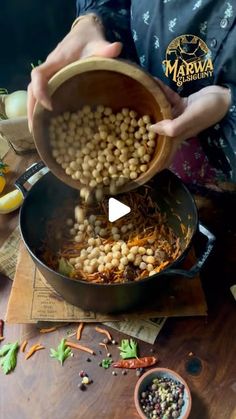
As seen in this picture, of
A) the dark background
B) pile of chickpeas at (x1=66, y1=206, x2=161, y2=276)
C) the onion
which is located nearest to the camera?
pile of chickpeas at (x1=66, y1=206, x2=161, y2=276)

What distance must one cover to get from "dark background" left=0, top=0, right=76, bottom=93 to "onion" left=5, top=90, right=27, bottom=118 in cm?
44

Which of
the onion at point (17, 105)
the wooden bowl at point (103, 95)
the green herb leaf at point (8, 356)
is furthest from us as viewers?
the onion at point (17, 105)

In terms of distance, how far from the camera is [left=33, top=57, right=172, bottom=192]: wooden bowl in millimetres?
808

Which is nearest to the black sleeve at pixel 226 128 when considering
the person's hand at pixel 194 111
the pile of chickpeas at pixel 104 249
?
the person's hand at pixel 194 111

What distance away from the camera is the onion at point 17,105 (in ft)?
4.33

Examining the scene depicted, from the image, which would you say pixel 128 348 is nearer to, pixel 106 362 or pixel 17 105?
pixel 106 362

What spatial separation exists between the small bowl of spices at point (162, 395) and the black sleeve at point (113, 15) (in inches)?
27.1

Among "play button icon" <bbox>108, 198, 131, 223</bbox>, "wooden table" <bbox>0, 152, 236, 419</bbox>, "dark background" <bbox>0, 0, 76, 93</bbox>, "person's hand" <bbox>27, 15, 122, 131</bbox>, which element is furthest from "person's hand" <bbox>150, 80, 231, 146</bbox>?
"dark background" <bbox>0, 0, 76, 93</bbox>

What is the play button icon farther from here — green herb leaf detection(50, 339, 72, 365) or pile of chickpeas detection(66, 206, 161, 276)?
green herb leaf detection(50, 339, 72, 365)

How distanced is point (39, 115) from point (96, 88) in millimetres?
121

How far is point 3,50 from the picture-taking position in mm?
1693

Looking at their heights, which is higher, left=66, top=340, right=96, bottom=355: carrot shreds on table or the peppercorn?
left=66, top=340, right=96, bottom=355: carrot shreds on table

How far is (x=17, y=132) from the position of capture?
1255 millimetres

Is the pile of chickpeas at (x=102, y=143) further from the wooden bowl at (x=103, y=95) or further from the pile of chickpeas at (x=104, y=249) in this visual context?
the pile of chickpeas at (x=104, y=249)
